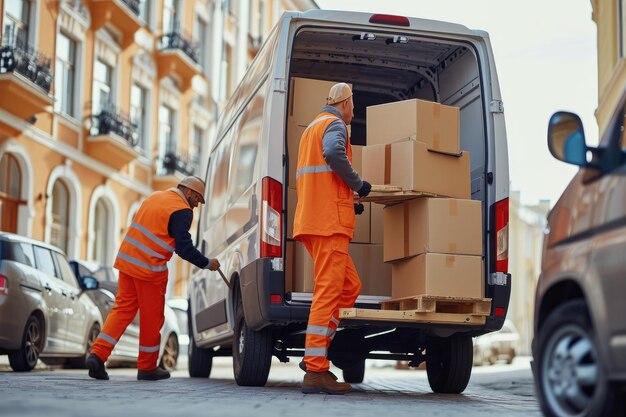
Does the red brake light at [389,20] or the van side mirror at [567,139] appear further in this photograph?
the red brake light at [389,20]

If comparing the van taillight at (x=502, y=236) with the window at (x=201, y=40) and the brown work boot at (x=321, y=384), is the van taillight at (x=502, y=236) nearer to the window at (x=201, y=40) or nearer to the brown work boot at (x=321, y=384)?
the brown work boot at (x=321, y=384)

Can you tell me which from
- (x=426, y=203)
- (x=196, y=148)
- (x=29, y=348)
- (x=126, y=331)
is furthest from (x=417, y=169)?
(x=196, y=148)

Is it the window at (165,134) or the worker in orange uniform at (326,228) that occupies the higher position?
the window at (165,134)

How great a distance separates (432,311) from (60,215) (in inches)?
718

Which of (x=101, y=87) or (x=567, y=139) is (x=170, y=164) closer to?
(x=101, y=87)

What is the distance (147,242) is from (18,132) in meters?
12.8

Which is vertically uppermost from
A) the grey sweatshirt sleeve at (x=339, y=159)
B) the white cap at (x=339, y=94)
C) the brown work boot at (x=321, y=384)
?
the white cap at (x=339, y=94)

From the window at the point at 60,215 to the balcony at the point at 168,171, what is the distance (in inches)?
179

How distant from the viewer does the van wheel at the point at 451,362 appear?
9.35 meters

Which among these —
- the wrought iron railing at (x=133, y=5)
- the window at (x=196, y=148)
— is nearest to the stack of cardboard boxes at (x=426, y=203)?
the wrought iron railing at (x=133, y=5)

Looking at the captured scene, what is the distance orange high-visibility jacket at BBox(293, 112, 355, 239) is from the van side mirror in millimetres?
2905

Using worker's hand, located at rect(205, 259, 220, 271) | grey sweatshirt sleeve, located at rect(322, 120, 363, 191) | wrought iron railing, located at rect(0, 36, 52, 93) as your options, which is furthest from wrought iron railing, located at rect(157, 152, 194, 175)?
grey sweatshirt sleeve, located at rect(322, 120, 363, 191)

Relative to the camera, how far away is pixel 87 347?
16.0m

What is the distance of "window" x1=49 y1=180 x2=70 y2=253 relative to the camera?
24.9 m
